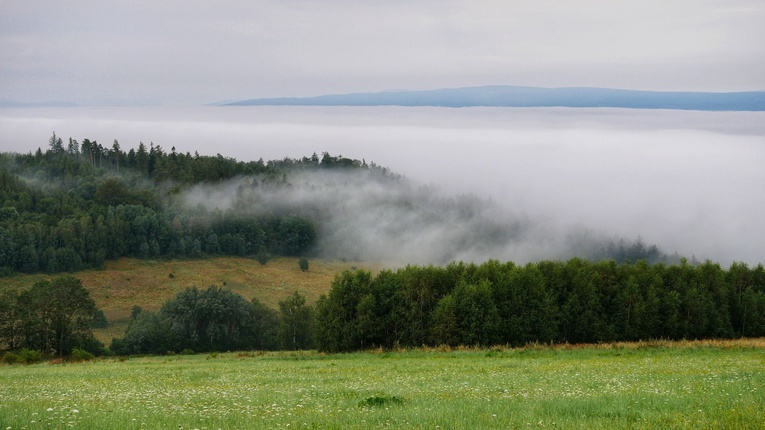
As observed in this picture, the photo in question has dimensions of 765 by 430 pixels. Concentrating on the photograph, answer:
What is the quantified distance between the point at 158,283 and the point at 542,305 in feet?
448

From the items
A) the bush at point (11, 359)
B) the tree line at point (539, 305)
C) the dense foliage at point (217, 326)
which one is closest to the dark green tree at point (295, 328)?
the dense foliage at point (217, 326)

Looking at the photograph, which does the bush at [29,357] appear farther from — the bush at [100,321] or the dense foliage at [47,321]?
the bush at [100,321]

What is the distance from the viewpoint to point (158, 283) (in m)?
176

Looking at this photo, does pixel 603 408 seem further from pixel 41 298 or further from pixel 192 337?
pixel 192 337

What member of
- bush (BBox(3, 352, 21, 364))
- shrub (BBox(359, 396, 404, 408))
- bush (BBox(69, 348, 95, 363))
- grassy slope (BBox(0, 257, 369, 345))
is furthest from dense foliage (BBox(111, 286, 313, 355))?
shrub (BBox(359, 396, 404, 408))

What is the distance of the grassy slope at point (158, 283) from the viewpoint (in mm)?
158125

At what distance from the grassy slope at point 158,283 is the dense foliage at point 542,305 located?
9213 cm

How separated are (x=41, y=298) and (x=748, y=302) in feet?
279

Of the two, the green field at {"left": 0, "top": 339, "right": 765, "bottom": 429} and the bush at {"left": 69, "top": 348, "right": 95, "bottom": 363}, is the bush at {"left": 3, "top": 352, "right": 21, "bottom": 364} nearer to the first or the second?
the bush at {"left": 69, "top": 348, "right": 95, "bottom": 363}

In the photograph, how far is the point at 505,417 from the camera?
1439cm

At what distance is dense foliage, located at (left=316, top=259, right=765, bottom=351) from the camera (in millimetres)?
59875

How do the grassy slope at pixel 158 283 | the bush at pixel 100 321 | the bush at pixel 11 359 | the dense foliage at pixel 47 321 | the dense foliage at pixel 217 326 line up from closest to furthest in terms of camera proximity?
1. the bush at pixel 11 359
2. the dense foliage at pixel 47 321
3. the dense foliage at pixel 217 326
4. the bush at pixel 100 321
5. the grassy slope at pixel 158 283

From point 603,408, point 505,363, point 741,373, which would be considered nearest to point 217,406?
point 603,408

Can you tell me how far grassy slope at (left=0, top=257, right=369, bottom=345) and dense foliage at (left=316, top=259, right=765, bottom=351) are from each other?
9213 centimetres
